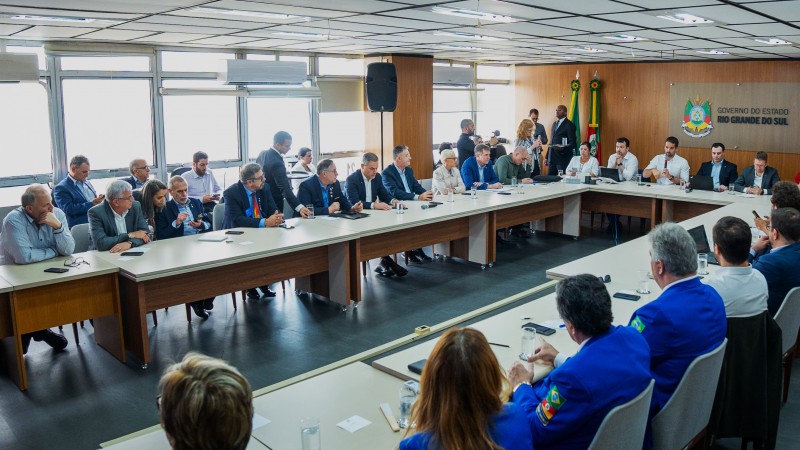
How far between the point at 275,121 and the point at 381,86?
183cm

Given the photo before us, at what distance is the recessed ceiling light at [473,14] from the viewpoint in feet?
17.9

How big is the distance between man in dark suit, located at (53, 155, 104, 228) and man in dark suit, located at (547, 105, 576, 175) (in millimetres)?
7985

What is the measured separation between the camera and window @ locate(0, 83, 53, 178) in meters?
8.04

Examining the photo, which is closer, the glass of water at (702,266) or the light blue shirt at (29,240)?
the glass of water at (702,266)

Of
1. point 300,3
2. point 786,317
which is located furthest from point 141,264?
point 786,317

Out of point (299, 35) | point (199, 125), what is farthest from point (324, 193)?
point (199, 125)

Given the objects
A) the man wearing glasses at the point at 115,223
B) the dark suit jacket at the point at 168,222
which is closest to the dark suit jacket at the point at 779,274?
the man wearing glasses at the point at 115,223

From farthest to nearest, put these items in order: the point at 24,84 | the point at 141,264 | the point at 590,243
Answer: the point at 590,243 < the point at 24,84 < the point at 141,264

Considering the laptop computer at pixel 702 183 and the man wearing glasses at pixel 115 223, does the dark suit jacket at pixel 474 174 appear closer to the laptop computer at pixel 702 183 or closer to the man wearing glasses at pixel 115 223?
the laptop computer at pixel 702 183

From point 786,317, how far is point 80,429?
163 inches

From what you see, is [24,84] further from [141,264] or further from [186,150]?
[141,264]

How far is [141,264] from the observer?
16.6 ft

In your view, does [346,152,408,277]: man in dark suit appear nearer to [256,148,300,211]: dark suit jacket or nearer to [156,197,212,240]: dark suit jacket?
[256,148,300,211]: dark suit jacket

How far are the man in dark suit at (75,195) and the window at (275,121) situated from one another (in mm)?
3232
